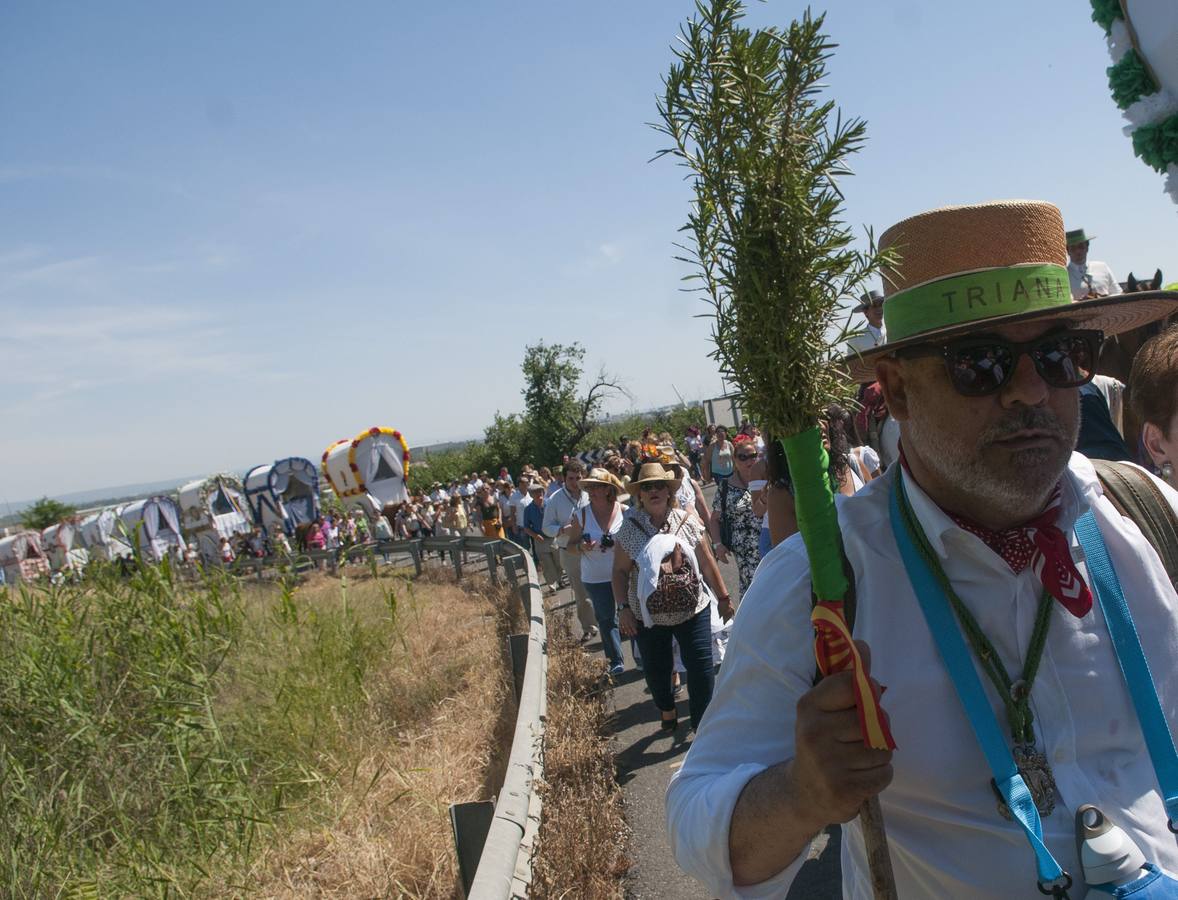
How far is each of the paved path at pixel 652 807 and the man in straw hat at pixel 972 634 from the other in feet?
8.56

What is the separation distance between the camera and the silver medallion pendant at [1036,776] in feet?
4.90

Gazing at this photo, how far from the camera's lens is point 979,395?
5.42 ft

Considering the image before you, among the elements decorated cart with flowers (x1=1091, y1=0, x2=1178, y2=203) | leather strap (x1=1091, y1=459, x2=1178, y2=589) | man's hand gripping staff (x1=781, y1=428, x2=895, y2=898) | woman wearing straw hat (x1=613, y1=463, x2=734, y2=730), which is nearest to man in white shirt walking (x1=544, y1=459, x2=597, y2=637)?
woman wearing straw hat (x1=613, y1=463, x2=734, y2=730)

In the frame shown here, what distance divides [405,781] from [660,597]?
1989 millimetres

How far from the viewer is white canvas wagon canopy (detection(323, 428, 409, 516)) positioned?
95.8 feet

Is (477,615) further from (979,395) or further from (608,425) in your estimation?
(608,425)

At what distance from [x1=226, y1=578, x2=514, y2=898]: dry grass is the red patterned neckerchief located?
3100mm

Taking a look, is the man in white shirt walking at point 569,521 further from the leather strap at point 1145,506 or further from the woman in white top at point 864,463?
the leather strap at point 1145,506

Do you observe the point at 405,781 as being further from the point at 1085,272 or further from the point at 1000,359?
the point at 1085,272

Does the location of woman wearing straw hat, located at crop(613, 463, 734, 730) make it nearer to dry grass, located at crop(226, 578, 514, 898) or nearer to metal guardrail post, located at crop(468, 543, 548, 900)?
metal guardrail post, located at crop(468, 543, 548, 900)

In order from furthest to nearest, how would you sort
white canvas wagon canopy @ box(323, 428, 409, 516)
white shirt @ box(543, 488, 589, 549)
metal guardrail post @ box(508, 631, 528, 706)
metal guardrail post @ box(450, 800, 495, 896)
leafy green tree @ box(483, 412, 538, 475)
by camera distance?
leafy green tree @ box(483, 412, 538, 475), white canvas wagon canopy @ box(323, 428, 409, 516), white shirt @ box(543, 488, 589, 549), metal guardrail post @ box(508, 631, 528, 706), metal guardrail post @ box(450, 800, 495, 896)

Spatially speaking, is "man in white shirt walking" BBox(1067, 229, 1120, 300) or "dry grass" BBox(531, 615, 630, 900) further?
"man in white shirt walking" BBox(1067, 229, 1120, 300)

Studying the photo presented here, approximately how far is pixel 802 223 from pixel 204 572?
8.46m

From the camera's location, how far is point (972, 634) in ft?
5.24
